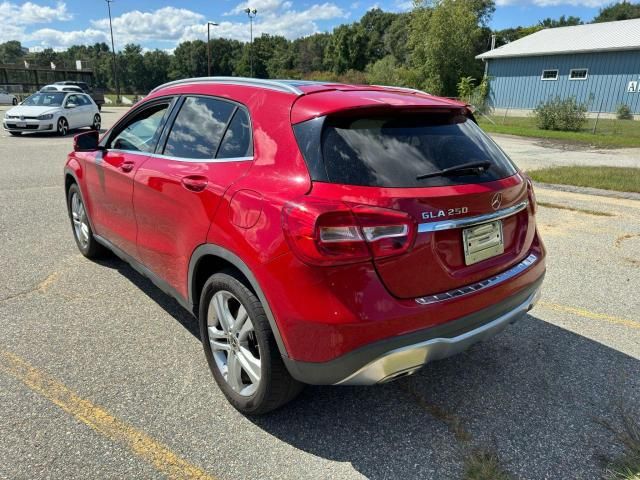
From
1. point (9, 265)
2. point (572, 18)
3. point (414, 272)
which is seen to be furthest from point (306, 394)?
point (572, 18)

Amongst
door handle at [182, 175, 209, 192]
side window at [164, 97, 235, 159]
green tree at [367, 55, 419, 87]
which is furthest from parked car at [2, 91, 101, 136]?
green tree at [367, 55, 419, 87]

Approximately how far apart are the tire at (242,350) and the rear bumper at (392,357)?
0.58 feet

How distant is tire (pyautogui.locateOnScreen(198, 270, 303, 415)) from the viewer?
245cm

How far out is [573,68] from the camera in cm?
3319

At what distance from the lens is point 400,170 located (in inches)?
92.7

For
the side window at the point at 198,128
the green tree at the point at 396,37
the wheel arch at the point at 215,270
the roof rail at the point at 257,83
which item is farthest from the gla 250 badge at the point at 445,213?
the green tree at the point at 396,37

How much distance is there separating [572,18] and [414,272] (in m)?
109

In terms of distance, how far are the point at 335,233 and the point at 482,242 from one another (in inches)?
33.8

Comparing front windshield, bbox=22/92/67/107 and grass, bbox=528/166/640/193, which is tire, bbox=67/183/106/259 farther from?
front windshield, bbox=22/92/67/107

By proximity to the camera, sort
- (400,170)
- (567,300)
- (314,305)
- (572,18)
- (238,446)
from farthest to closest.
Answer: (572,18)
(567,300)
(238,446)
(400,170)
(314,305)

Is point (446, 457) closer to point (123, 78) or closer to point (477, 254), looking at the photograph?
point (477, 254)

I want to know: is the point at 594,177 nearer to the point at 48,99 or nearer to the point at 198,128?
the point at 198,128

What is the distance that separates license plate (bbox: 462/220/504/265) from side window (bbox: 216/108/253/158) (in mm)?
1209

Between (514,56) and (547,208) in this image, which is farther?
(514,56)
